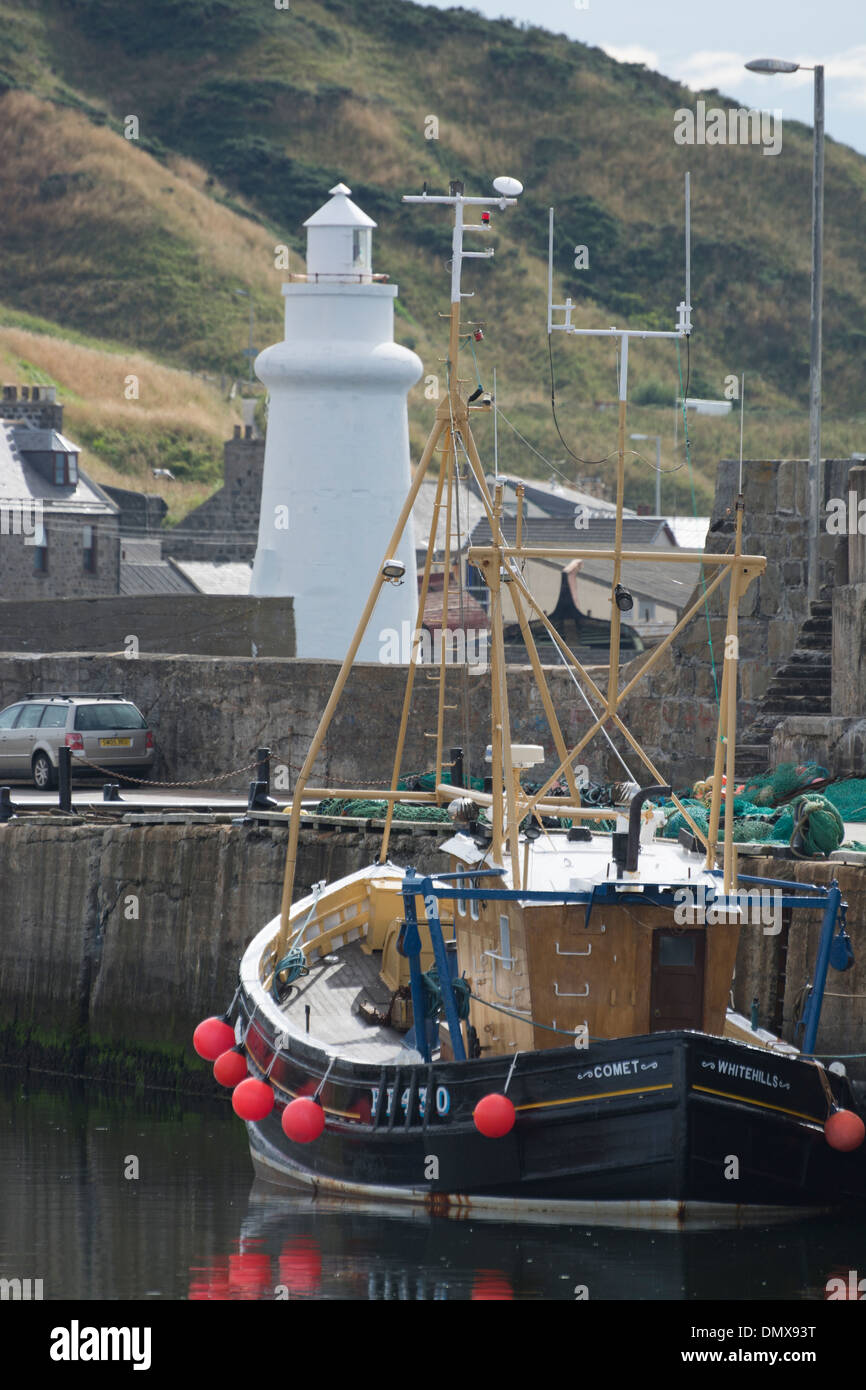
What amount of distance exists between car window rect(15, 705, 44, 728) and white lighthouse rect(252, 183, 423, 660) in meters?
Answer: 8.66

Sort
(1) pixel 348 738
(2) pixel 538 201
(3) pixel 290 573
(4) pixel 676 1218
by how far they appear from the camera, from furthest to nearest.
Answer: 1. (2) pixel 538 201
2. (3) pixel 290 573
3. (1) pixel 348 738
4. (4) pixel 676 1218

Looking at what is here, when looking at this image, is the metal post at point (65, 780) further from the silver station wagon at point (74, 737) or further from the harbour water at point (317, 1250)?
the harbour water at point (317, 1250)

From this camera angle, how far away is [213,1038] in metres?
17.3

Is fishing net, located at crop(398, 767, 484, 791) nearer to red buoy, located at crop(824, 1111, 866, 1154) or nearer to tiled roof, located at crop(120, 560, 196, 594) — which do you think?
red buoy, located at crop(824, 1111, 866, 1154)

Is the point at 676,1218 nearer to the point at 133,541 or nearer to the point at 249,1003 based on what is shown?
the point at 249,1003

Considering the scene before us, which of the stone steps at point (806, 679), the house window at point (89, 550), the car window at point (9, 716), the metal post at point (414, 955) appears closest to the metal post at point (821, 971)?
the metal post at point (414, 955)

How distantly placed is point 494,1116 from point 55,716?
12.2 m

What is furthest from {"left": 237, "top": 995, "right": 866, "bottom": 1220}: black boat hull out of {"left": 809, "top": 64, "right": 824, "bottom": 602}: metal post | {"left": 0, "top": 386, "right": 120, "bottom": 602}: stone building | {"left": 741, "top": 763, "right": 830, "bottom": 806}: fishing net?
{"left": 0, "top": 386, "right": 120, "bottom": 602}: stone building

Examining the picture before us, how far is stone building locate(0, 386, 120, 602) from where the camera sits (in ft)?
147

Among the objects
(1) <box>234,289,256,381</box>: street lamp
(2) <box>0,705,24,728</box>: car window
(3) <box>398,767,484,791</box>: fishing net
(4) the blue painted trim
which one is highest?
(1) <box>234,289,256,381</box>: street lamp

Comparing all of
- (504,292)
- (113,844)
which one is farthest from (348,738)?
(504,292)
